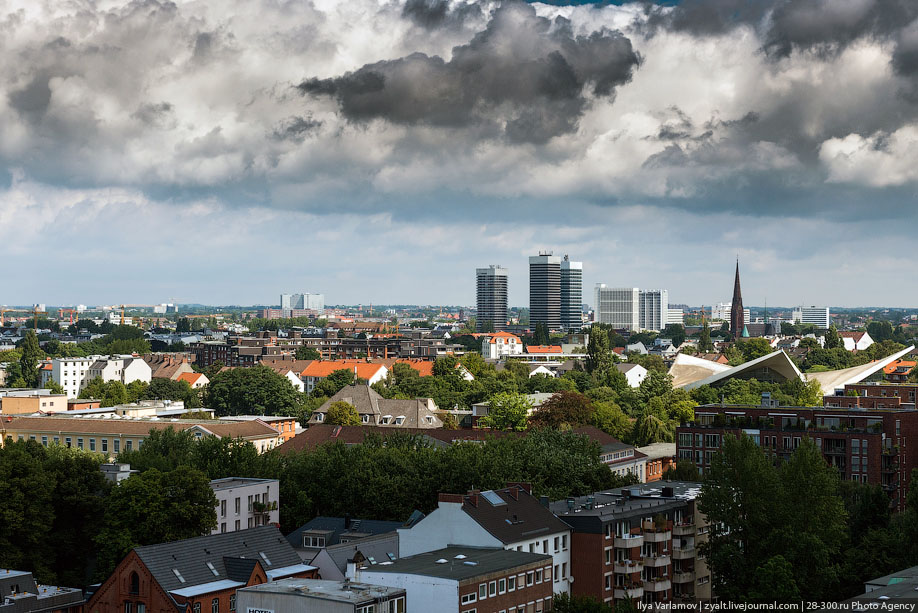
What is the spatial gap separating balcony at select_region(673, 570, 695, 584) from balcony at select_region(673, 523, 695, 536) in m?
1.80

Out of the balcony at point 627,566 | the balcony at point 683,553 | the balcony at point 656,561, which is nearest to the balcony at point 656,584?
the balcony at point 656,561

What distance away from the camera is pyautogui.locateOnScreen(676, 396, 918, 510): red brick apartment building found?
74688mm

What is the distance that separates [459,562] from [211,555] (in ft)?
35.4

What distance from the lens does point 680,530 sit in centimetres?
5650

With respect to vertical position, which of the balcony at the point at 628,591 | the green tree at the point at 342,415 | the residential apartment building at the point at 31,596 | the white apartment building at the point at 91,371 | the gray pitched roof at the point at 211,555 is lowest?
the balcony at the point at 628,591

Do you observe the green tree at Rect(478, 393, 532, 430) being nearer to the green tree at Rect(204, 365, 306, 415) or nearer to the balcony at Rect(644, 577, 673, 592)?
the green tree at Rect(204, 365, 306, 415)

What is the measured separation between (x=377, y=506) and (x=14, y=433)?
Result: 1962 inches

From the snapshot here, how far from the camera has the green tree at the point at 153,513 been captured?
183 ft

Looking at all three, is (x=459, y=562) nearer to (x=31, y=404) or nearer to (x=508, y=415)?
(x=508, y=415)

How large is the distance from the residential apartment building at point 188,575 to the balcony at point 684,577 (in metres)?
17.2

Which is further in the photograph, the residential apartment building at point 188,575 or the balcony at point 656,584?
the balcony at point 656,584

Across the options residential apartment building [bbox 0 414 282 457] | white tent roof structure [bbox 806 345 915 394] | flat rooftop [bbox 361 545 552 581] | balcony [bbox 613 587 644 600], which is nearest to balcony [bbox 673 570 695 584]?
balcony [bbox 613 587 644 600]

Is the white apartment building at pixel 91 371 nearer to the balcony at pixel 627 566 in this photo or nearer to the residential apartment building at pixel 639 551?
the residential apartment building at pixel 639 551

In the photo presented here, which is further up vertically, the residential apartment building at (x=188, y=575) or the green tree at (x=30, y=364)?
the green tree at (x=30, y=364)
